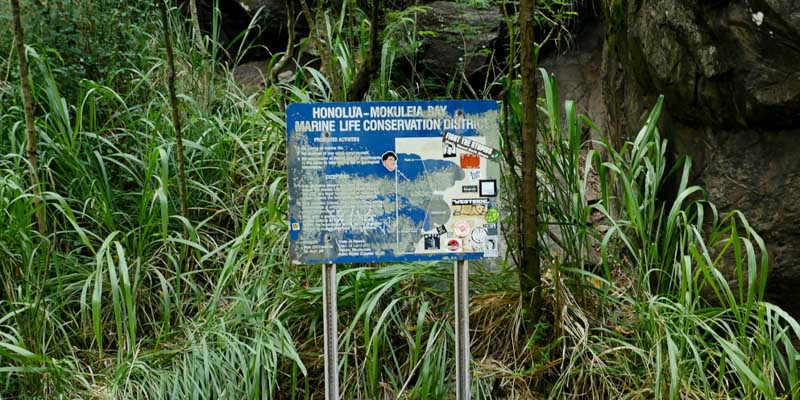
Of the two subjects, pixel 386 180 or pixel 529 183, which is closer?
pixel 386 180

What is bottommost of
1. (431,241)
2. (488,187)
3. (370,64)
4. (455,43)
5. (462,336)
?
(462,336)

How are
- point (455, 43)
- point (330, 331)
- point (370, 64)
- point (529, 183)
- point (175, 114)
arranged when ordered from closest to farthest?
point (330, 331) < point (529, 183) < point (370, 64) < point (175, 114) < point (455, 43)

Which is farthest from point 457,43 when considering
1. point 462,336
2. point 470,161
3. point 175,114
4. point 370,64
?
point 462,336

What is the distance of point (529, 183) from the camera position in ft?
11.1

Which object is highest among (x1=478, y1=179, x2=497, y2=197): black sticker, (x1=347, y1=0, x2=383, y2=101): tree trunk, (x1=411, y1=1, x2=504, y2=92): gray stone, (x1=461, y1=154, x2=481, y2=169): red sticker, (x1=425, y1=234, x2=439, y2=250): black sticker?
(x1=411, y1=1, x2=504, y2=92): gray stone

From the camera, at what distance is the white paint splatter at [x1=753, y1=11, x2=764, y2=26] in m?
3.38

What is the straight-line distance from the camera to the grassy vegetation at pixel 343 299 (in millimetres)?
3314

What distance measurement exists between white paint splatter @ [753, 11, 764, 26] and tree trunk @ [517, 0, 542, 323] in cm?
90

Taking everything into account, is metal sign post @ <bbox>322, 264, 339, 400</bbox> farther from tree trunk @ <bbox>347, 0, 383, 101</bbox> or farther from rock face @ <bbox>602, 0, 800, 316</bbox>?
rock face @ <bbox>602, 0, 800, 316</bbox>

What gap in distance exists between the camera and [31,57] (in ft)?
14.8

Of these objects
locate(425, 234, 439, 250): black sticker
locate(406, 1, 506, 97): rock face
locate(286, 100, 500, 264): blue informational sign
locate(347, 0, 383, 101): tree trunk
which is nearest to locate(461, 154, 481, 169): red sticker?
locate(286, 100, 500, 264): blue informational sign

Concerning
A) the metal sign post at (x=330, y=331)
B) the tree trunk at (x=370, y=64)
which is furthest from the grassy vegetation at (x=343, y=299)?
the tree trunk at (x=370, y=64)

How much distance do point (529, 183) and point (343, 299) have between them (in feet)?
3.09

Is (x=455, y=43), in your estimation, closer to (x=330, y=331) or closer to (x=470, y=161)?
(x=470, y=161)
